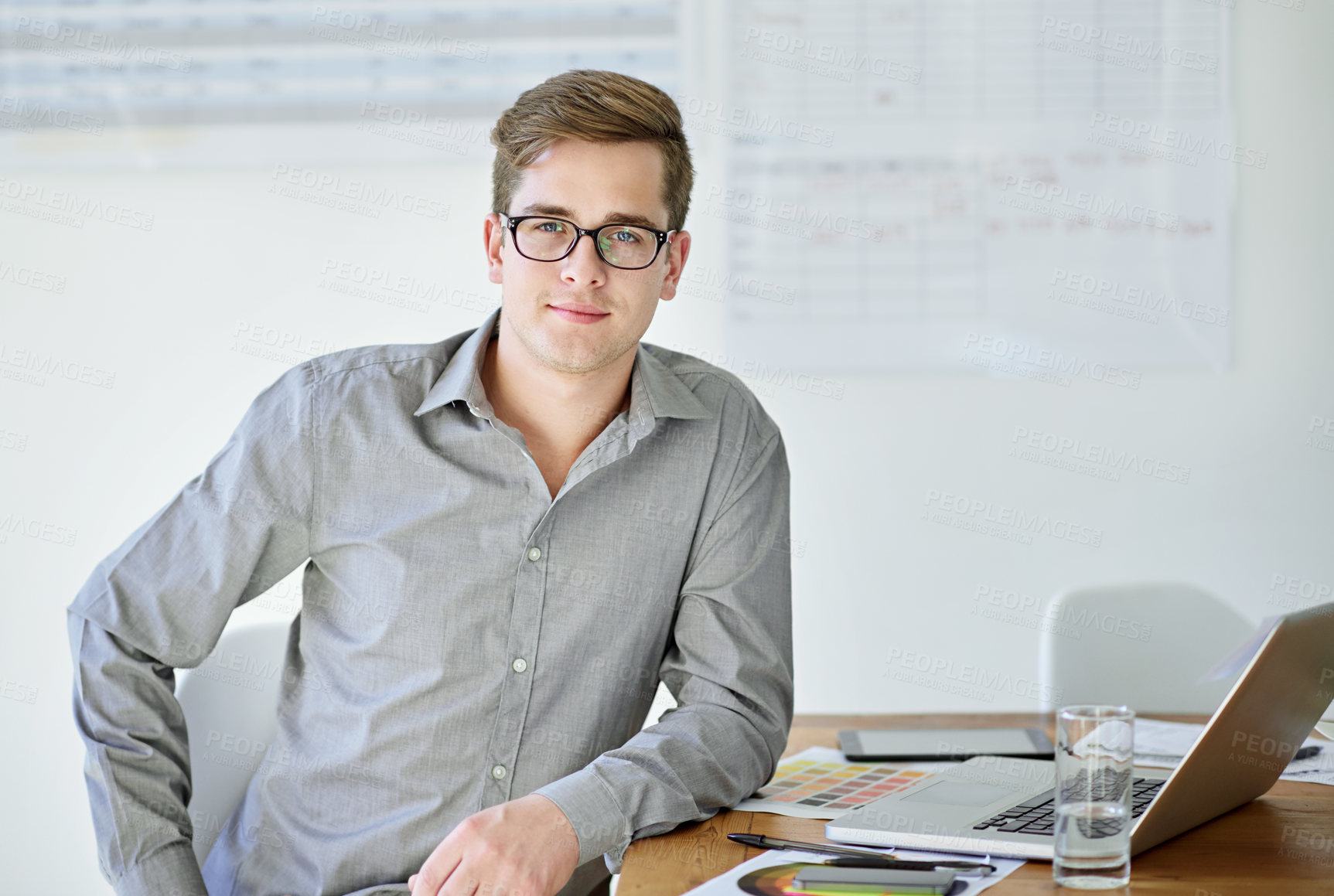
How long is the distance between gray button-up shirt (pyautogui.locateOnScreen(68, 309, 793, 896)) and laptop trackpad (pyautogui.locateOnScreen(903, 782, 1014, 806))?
175 millimetres

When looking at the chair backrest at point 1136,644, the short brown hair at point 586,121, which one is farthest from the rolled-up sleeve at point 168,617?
the chair backrest at point 1136,644

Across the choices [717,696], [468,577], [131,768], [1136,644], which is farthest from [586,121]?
[1136,644]

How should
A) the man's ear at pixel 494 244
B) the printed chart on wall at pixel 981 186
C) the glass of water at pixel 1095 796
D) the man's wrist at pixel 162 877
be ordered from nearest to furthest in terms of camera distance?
the glass of water at pixel 1095 796 → the man's wrist at pixel 162 877 → the man's ear at pixel 494 244 → the printed chart on wall at pixel 981 186

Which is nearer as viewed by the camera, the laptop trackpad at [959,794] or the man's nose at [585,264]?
the laptop trackpad at [959,794]

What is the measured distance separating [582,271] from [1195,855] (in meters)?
0.87

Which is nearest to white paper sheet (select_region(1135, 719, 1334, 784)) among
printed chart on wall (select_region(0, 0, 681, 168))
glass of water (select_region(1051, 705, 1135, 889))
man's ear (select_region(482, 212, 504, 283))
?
glass of water (select_region(1051, 705, 1135, 889))

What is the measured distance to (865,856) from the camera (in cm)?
101

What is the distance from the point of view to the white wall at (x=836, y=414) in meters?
2.47

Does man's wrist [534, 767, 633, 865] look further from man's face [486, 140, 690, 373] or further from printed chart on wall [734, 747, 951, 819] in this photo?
man's face [486, 140, 690, 373]

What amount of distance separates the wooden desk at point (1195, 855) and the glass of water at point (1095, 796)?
0.02 m

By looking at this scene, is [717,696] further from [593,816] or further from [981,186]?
[981,186]

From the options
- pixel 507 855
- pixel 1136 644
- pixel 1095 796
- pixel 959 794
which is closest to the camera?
pixel 1095 796

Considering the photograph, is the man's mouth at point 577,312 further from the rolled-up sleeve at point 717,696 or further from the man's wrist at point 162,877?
the man's wrist at point 162,877

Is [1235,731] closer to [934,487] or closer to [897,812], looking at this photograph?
[897,812]
